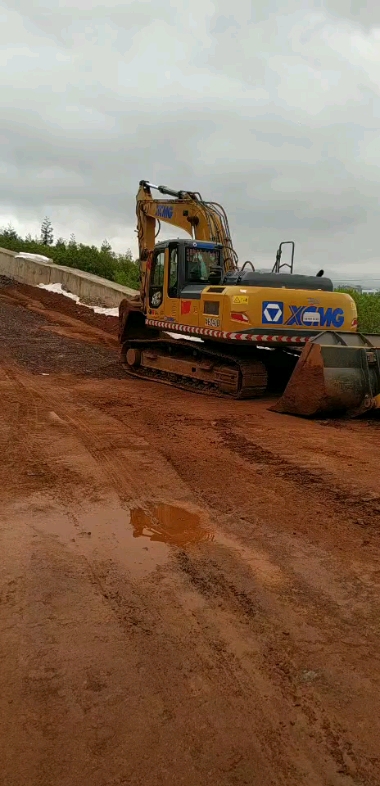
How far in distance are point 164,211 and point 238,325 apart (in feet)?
13.9

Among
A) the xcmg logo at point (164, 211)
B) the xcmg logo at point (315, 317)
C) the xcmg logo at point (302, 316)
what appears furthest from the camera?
the xcmg logo at point (164, 211)

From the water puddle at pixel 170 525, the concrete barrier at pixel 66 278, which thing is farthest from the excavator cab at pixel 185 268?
the concrete barrier at pixel 66 278

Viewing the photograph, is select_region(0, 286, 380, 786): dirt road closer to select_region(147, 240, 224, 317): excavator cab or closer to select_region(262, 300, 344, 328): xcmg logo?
select_region(262, 300, 344, 328): xcmg logo

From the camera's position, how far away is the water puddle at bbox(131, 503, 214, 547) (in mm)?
4230

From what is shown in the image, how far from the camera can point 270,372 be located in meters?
11.2

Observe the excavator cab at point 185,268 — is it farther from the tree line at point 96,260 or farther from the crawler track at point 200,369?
the tree line at point 96,260

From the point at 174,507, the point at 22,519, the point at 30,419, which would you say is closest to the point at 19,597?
the point at 22,519

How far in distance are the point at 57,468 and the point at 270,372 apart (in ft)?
20.4

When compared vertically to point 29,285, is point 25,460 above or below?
below

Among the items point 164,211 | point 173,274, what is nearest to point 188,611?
point 173,274

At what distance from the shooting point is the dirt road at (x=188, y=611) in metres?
2.28

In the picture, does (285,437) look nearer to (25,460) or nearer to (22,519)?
(25,460)

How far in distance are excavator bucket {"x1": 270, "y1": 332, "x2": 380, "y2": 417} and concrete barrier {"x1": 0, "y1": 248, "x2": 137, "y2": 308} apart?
41.5ft

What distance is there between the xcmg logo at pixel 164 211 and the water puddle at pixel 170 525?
8928 millimetres
